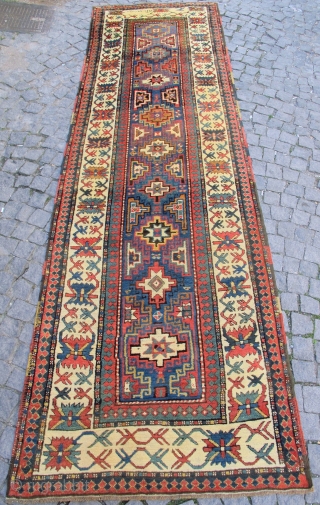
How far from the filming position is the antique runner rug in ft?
12.0

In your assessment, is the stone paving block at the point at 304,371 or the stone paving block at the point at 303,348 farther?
the stone paving block at the point at 303,348

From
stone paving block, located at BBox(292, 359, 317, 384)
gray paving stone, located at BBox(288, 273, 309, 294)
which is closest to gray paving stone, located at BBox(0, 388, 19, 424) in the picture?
stone paving block, located at BBox(292, 359, 317, 384)

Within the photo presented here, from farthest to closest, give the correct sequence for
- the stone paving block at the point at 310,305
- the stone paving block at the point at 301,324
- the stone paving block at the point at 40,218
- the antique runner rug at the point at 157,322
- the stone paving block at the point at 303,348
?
A: the stone paving block at the point at 40,218
the stone paving block at the point at 310,305
the stone paving block at the point at 301,324
the stone paving block at the point at 303,348
the antique runner rug at the point at 157,322

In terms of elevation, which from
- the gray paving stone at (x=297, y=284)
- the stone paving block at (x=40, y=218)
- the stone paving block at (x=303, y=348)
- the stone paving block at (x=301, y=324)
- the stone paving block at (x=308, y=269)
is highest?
the stone paving block at (x=40, y=218)

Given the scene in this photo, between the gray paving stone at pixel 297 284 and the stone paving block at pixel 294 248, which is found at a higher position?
the stone paving block at pixel 294 248

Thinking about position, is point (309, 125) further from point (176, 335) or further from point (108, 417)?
point (108, 417)

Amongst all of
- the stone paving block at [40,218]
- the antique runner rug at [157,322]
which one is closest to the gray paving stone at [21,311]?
the antique runner rug at [157,322]

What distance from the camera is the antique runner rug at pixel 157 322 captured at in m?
3.67

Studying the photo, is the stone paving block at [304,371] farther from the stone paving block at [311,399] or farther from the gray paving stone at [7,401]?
the gray paving stone at [7,401]

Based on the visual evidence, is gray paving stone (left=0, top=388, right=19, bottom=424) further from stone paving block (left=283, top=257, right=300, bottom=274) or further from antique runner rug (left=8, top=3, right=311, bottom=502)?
stone paving block (left=283, top=257, right=300, bottom=274)

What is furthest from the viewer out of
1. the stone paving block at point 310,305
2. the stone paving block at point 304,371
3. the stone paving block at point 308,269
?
the stone paving block at point 308,269

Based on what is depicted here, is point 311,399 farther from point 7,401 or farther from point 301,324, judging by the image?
point 7,401

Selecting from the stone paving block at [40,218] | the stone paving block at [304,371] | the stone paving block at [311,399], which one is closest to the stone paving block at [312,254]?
the stone paving block at [304,371]

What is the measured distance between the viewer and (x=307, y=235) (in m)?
4.87
